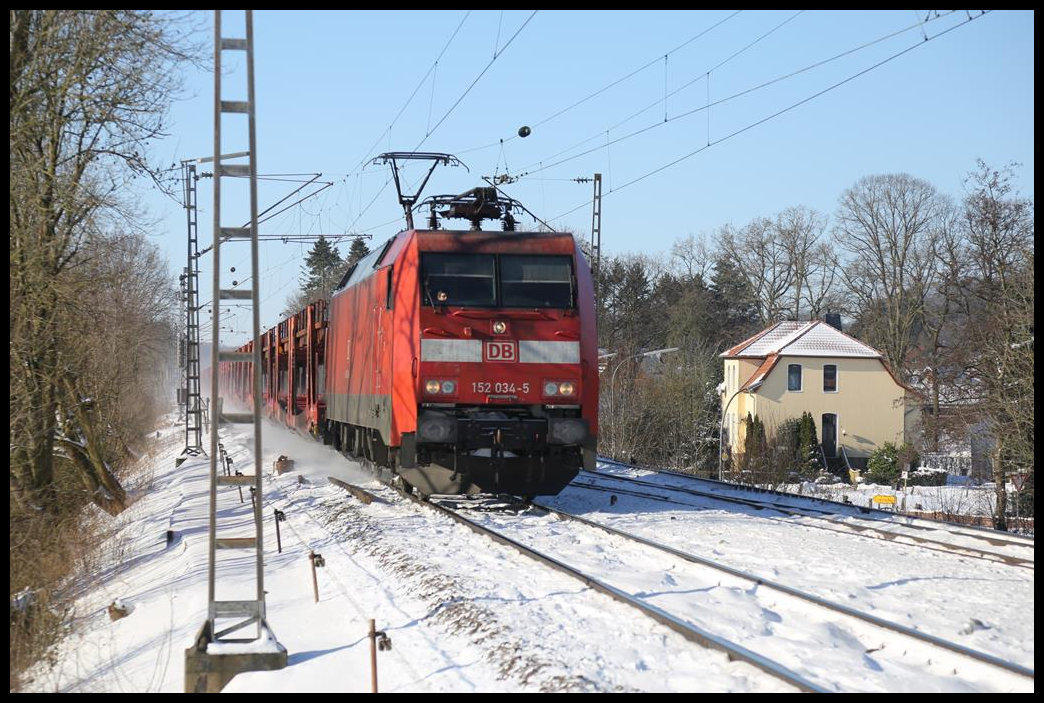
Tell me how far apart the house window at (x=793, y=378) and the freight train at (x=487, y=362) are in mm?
40935

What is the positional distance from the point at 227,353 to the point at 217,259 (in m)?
0.77

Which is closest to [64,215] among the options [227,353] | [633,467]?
[227,353]

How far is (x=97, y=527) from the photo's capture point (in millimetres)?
20000

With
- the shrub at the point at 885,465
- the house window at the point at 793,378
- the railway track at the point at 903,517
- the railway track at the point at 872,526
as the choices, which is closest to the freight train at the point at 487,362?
the railway track at the point at 872,526

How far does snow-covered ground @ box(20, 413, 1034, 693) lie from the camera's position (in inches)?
270

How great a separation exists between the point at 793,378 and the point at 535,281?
138 ft

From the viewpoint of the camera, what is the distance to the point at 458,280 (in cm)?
1391

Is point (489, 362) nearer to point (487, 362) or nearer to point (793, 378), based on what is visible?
point (487, 362)

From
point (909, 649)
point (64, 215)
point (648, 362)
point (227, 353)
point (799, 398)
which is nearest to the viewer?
point (909, 649)

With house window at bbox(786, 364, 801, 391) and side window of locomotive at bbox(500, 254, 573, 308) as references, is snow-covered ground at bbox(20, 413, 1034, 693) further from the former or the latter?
house window at bbox(786, 364, 801, 391)

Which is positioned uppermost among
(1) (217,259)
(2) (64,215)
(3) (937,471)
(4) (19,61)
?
(4) (19,61)

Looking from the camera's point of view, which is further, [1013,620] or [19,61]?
[19,61]

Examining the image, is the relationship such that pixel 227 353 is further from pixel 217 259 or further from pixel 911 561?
pixel 911 561

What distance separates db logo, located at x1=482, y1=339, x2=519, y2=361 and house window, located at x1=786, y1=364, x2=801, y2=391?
41933 millimetres
